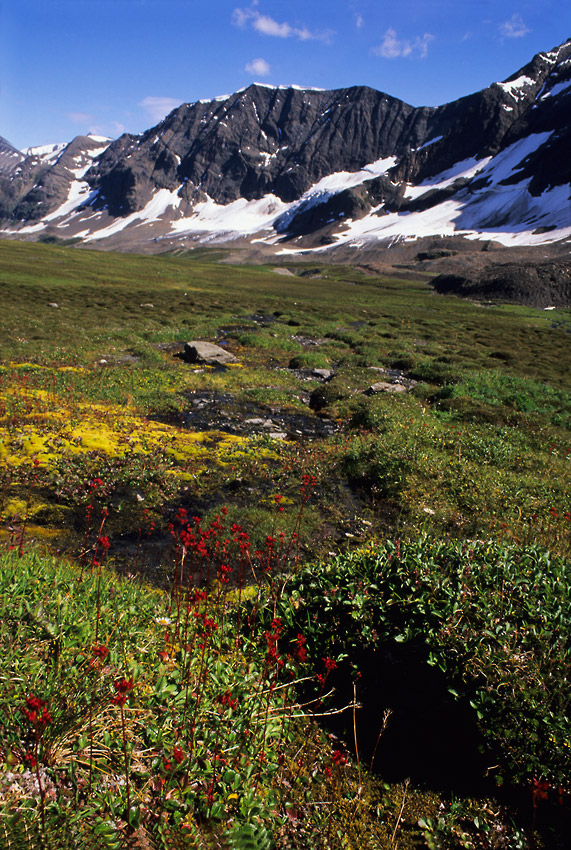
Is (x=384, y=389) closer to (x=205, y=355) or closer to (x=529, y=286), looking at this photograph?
(x=205, y=355)

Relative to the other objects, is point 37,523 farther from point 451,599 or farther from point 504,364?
point 504,364

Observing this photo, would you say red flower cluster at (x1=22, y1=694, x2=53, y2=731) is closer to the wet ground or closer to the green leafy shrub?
the green leafy shrub

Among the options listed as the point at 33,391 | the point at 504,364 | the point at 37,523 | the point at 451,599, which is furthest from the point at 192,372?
the point at 504,364

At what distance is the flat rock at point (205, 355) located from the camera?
26.3 meters

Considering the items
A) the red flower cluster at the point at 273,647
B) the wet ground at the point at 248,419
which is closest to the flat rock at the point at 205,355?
the wet ground at the point at 248,419

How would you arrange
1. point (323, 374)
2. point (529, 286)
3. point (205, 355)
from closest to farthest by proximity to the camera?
point (323, 374), point (205, 355), point (529, 286)

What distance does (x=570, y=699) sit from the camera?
4191mm

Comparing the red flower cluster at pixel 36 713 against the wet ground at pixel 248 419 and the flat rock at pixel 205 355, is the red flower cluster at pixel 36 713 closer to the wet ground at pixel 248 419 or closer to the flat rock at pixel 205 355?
the wet ground at pixel 248 419

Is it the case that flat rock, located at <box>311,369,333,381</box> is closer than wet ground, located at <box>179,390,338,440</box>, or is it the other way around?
wet ground, located at <box>179,390,338,440</box>

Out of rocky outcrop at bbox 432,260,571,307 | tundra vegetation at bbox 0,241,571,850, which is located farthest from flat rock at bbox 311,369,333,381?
rocky outcrop at bbox 432,260,571,307

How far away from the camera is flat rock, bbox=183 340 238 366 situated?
86.3ft

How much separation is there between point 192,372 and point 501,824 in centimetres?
2150

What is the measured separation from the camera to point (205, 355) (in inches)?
1047

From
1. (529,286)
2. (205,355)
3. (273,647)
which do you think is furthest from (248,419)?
(529,286)
